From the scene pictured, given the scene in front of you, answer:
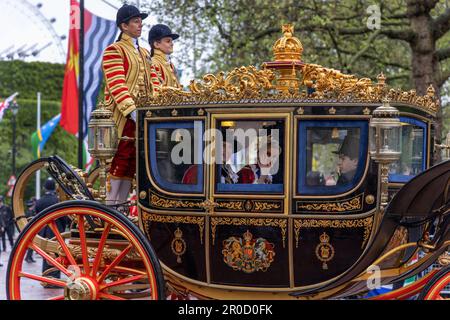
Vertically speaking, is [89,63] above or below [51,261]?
above

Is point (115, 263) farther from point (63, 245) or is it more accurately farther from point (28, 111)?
point (28, 111)

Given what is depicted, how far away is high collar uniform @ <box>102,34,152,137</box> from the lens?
7.45m

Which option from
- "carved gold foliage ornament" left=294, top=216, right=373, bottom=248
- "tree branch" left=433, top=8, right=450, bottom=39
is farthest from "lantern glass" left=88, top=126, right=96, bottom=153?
"tree branch" left=433, top=8, right=450, bottom=39

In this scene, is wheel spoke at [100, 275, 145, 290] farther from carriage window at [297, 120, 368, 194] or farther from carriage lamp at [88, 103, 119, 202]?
carriage window at [297, 120, 368, 194]

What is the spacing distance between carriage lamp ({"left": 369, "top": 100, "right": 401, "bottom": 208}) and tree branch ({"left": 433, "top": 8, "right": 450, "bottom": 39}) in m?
8.39

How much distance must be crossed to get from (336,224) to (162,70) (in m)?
2.67

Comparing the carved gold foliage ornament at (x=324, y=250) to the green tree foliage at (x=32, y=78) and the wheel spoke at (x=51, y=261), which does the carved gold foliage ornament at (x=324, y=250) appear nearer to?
the wheel spoke at (x=51, y=261)

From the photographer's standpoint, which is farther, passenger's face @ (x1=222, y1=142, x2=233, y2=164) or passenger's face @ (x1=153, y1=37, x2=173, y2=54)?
passenger's face @ (x1=153, y1=37, x2=173, y2=54)

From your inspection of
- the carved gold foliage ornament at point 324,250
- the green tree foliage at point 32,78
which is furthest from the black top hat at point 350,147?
the green tree foliage at point 32,78

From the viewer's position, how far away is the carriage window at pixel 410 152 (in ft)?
22.4

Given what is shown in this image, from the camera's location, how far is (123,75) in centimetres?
755

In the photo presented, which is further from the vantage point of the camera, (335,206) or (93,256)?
(93,256)

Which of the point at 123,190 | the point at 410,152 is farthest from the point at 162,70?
the point at 410,152

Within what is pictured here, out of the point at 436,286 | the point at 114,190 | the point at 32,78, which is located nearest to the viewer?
the point at 436,286
